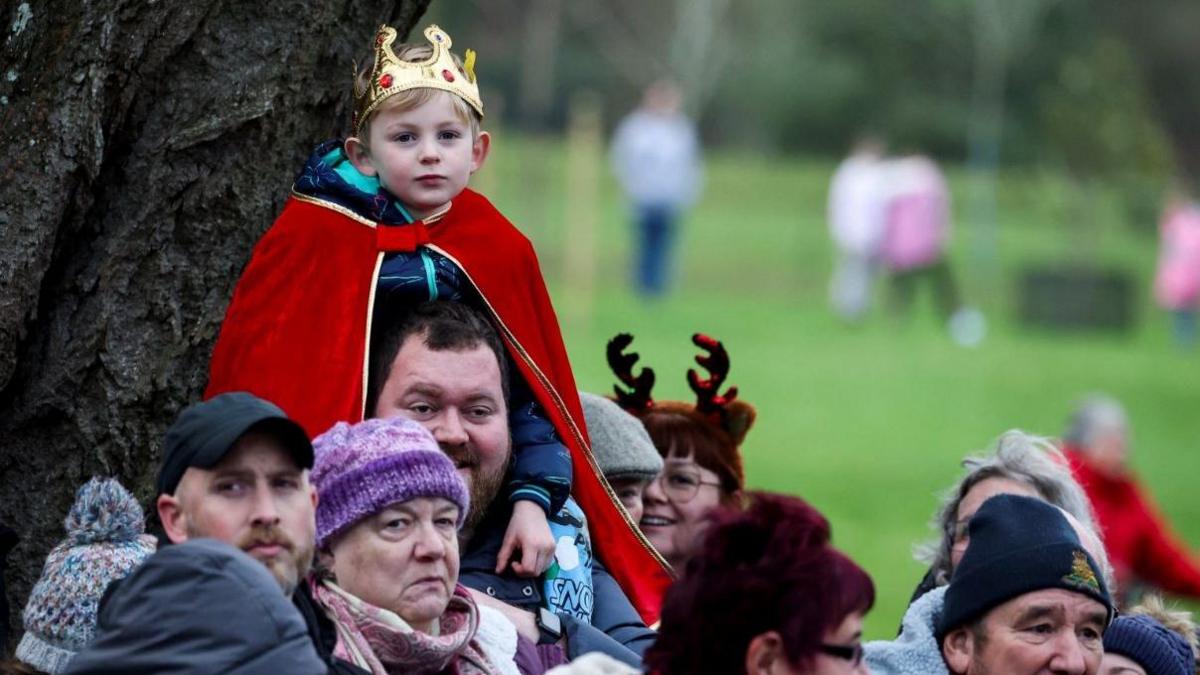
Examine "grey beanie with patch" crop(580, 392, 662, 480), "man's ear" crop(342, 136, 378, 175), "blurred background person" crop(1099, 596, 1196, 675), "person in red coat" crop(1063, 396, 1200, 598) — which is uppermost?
"man's ear" crop(342, 136, 378, 175)

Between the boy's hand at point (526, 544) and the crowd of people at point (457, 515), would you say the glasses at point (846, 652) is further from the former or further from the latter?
the boy's hand at point (526, 544)

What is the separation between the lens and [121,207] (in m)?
5.05

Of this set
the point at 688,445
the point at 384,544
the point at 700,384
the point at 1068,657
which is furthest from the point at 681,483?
the point at 384,544

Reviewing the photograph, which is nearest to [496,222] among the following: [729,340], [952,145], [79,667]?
[79,667]

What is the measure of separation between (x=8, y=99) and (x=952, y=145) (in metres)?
40.8

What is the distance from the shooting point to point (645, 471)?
538 cm

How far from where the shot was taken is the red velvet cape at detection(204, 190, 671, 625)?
4699 mm

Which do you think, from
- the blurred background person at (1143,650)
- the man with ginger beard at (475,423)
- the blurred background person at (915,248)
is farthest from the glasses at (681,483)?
the blurred background person at (915,248)

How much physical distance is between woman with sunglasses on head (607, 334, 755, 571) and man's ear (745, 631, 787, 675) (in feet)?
7.43

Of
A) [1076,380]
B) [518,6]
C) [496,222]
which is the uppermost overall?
[518,6]

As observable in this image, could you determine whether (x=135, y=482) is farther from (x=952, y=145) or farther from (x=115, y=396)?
(x=952, y=145)

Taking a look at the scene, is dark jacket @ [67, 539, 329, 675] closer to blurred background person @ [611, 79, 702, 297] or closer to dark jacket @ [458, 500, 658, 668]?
dark jacket @ [458, 500, 658, 668]

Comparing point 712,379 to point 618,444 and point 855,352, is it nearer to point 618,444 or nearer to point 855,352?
point 618,444

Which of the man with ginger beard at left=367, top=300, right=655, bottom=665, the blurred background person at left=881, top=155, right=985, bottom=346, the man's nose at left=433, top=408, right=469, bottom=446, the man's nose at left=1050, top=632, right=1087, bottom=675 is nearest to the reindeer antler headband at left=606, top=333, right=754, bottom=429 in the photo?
the man with ginger beard at left=367, top=300, right=655, bottom=665
